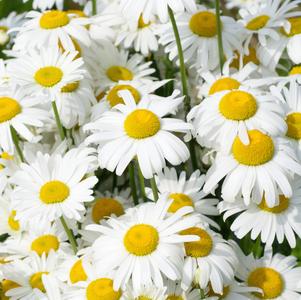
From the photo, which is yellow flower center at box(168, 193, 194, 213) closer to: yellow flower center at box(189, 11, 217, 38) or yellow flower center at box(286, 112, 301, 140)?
yellow flower center at box(286, 112, 301, 140)

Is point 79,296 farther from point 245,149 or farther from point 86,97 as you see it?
point 86,97

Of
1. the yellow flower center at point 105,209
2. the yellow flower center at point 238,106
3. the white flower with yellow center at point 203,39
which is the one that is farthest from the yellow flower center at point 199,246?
the white flower with yellow center at point 203,39

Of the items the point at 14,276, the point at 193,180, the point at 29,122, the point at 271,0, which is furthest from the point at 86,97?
the point at 271,0

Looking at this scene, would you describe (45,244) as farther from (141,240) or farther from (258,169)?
(258,169)

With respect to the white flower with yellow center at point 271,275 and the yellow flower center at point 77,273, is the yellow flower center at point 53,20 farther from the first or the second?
the white flower with yellow center at point 271,275

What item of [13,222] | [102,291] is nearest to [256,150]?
[102,291]

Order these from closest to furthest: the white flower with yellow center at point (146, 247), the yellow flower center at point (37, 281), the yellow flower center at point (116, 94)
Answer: the white flower with yellow center at point (146, 247) → the yellow flower center at point (37, 281) → the yellow flower center at point (116, 94)
